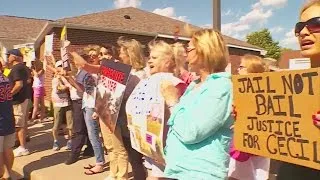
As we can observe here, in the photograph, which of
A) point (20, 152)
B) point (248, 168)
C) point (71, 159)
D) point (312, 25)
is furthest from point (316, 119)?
point (20, 152)

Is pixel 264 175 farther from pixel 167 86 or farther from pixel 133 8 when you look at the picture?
pixel 133 8

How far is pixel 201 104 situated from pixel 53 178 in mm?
3817

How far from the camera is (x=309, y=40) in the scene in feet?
5.83

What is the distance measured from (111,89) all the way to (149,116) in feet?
3.74

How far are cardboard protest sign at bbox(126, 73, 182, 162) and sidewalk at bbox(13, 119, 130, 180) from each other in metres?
2.07

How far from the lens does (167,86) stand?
282 centimetres

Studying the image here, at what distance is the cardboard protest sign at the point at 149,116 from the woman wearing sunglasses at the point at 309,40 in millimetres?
1412

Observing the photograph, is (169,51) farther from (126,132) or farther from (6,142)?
(6,142)

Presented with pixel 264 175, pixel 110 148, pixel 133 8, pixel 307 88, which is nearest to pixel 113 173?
pixel 110 148

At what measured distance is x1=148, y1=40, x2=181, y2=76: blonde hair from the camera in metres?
3.54

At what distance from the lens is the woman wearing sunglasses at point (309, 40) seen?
68.8 inches

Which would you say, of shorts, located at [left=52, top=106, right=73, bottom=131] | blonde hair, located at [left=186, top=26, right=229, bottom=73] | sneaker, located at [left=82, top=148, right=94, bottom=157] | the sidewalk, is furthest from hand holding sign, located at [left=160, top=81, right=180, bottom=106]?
shorts, located at [left=52, top=106, right=73, bottom=131]

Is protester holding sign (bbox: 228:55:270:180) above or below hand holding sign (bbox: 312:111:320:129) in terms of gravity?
below

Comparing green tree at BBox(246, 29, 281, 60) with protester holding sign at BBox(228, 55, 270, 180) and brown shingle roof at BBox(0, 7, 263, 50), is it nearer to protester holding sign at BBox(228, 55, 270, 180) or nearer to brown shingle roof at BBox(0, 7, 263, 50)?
brown shingle roof at BBox(0, 7, 263, 50)
